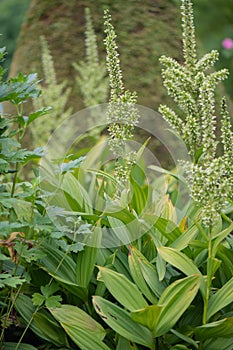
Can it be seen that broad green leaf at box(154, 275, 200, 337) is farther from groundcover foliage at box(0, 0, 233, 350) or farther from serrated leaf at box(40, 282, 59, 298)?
serrated leaf at box(40, 282, 59, 298)

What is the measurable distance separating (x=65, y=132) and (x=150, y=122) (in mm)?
763

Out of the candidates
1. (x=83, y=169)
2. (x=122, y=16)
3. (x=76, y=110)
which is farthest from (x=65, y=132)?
(x=122, y=16)

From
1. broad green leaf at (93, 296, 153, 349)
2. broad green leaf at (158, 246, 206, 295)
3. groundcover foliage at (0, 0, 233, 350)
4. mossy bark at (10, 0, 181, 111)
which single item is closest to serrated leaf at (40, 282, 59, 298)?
groundcover foliage at (0, 0, 233, 350)

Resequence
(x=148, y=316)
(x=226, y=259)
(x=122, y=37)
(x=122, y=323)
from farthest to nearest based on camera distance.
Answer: (x=122, y=37), (x=226, y=259), (x=122, y=323), (x=148, y=316)

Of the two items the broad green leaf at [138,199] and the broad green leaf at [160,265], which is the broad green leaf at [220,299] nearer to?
the broad green leaf at [160,265]

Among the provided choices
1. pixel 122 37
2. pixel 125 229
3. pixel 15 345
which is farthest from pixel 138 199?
pixel 122 37

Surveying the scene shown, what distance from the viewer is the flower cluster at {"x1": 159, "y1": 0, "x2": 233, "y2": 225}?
6.98ft

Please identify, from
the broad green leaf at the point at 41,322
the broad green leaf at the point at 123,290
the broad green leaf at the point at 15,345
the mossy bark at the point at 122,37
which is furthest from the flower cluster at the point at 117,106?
the mossy bark at the point at 122,37

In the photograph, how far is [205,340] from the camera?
7.72 feet

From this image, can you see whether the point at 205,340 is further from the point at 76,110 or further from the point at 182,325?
the point at 76,110

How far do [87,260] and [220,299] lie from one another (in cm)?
52

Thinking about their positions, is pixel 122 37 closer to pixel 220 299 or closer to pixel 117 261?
pixel 117 261

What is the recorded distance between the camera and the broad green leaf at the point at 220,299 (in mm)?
2271

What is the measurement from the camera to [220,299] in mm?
2297
